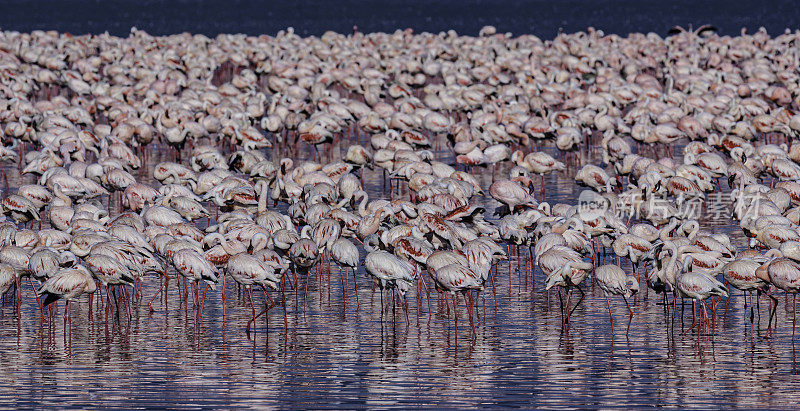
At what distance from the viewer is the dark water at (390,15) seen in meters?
66.4

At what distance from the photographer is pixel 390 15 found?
74812mm

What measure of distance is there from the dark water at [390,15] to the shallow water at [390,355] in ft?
160

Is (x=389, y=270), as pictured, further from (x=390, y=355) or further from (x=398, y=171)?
(x=398, y=171)

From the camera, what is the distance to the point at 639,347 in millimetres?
11781

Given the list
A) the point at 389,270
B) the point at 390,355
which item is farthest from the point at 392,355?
the point at 389,270

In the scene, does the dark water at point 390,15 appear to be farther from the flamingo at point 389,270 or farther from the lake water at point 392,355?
the flamingo at point 389,270

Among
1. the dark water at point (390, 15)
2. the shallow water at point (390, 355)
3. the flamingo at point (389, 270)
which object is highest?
the dark water at point (390, 15)

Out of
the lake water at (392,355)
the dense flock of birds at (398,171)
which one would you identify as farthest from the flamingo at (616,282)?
the lake water at (392,355)

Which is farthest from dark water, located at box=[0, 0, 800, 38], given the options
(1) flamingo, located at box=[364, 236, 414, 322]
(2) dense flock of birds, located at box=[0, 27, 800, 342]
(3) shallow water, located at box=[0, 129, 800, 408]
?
(1) flamingo, located at box=[364, 236, 414, 322]

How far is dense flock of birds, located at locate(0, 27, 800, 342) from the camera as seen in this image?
1260 cm

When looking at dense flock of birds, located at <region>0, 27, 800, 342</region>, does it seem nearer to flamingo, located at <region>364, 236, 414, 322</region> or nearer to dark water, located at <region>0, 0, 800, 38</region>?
flamingo, located at <region>364, 236, 414, 322</region>

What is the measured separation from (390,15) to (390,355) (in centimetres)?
6443

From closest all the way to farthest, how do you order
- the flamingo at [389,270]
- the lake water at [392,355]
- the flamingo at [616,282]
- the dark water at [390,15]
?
1. the lake water at [392,355]
2. the flamingo at [616,282]
3. the flamingo at [389,270]
4. the dark water at [390,15]

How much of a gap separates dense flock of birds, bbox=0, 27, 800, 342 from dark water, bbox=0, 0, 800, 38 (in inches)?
1135
